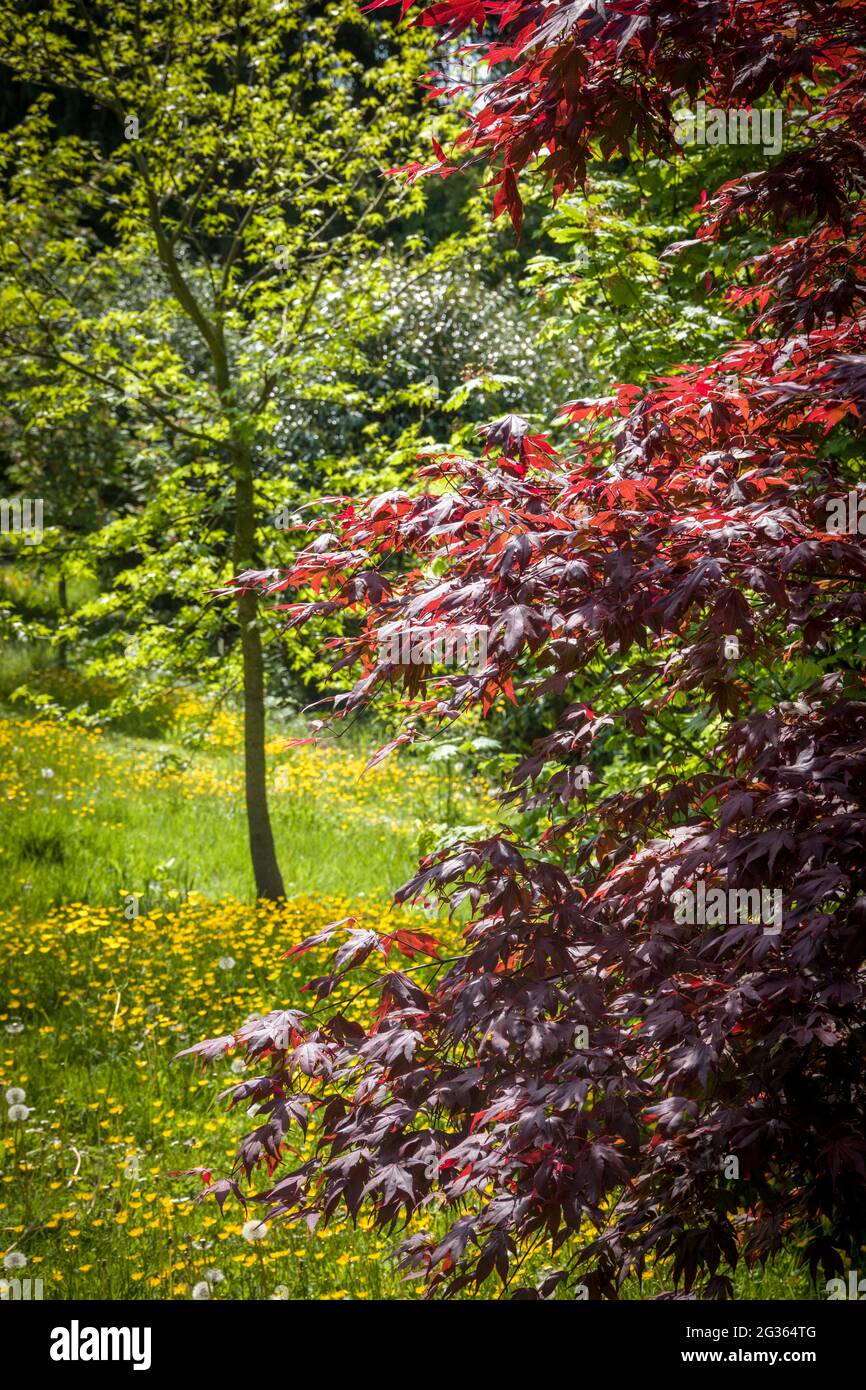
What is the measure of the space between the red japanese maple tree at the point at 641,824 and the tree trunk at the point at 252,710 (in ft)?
12.2

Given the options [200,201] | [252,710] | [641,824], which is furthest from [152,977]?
[200,201]

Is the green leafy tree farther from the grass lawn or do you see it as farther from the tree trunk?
the grass lawn

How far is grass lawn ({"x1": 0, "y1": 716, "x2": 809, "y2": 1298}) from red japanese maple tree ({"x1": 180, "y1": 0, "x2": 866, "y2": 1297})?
97cm

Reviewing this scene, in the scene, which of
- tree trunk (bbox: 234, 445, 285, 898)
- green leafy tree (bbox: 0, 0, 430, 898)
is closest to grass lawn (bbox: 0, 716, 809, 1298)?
tree trunk (bbox: 234, 445, 285, 898)

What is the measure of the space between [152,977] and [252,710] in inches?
71.1

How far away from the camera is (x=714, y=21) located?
2.01 metres

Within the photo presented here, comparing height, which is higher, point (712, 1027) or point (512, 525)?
point (512, 525)

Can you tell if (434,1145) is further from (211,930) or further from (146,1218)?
(211,930)

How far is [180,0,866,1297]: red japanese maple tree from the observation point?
6.37 ft


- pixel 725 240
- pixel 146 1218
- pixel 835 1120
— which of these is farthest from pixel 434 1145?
pixel 725 240

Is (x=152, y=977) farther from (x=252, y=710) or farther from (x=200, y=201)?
(x=200, y=201)

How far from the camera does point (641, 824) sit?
2.56 meters
